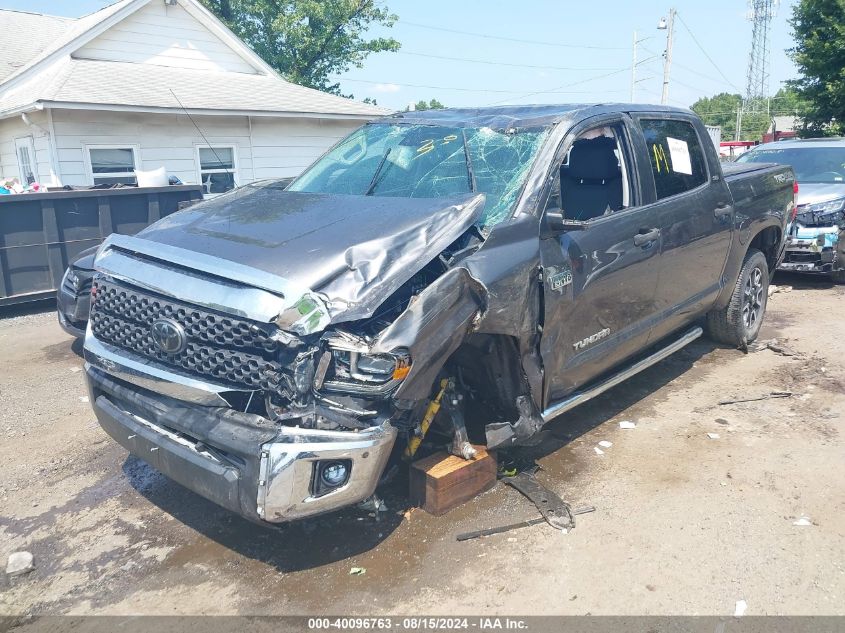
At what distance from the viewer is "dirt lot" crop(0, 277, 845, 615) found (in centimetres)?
295

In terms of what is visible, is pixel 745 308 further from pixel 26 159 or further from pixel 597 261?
pixel 26 159

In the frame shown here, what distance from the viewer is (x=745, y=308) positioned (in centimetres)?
597

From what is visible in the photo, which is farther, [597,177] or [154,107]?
[154,107]

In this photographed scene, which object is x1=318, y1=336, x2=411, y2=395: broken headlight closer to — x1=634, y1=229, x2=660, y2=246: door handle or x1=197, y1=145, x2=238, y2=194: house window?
x1=634, y1=229, x2=660, y2=246: door handle

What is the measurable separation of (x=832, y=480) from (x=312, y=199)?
334 cm

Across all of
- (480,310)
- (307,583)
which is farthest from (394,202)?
(307,583)

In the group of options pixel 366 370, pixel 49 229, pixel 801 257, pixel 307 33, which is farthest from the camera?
pixel 307 33

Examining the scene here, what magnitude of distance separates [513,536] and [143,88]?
12.4 metres

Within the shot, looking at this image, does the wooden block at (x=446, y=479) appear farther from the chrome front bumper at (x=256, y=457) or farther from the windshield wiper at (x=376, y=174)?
the windshield wiper at (x=376, y=174)

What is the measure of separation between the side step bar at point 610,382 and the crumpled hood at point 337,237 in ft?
3.99

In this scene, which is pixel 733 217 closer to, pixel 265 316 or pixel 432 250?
pixel 432 250

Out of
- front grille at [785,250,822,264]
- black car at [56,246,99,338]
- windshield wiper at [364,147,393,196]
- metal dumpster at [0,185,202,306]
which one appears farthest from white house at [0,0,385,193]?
front grille at [785,250,822,264]

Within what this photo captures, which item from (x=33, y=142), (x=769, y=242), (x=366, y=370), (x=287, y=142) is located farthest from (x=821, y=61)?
(x=366, y=370)

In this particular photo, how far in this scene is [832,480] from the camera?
3852mm
